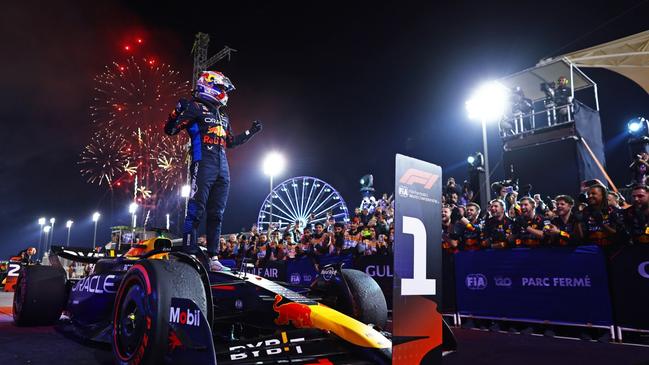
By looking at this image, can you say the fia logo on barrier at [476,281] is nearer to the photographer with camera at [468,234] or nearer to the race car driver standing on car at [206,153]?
→ the photographer with camera at [468,234]

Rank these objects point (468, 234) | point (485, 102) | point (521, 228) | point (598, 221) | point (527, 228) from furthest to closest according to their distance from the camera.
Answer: point (485, 102) < point (468, 234) < point (521, 228) < point (527, 228) < point (598, 221)

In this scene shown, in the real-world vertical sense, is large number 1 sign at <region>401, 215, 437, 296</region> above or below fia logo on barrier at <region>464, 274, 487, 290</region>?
above

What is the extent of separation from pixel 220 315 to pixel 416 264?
2058 millimetres

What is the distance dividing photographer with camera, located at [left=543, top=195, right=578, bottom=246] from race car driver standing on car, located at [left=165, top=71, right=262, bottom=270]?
15.8ft

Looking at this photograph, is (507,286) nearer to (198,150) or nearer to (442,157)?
(198,150)

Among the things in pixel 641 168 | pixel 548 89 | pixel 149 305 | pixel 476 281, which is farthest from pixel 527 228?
pixel 548 89

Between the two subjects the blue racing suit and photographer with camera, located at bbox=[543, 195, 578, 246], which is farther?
photographer with camera, located at bbox=[543, 195, 578, 246]

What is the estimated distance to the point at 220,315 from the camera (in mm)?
3828

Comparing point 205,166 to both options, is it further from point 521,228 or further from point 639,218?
point 639,218

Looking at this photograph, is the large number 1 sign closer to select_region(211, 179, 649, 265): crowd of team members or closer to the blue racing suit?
the blue racing suit

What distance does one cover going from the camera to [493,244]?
7.11 metres

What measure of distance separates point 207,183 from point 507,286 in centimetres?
473

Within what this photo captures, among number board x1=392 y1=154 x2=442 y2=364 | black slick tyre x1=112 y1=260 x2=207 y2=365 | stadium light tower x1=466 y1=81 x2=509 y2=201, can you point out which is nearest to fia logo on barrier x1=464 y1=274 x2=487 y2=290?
number board x1=392 y1=154 x2=442 y2=364

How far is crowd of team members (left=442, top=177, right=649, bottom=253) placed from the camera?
574cm
